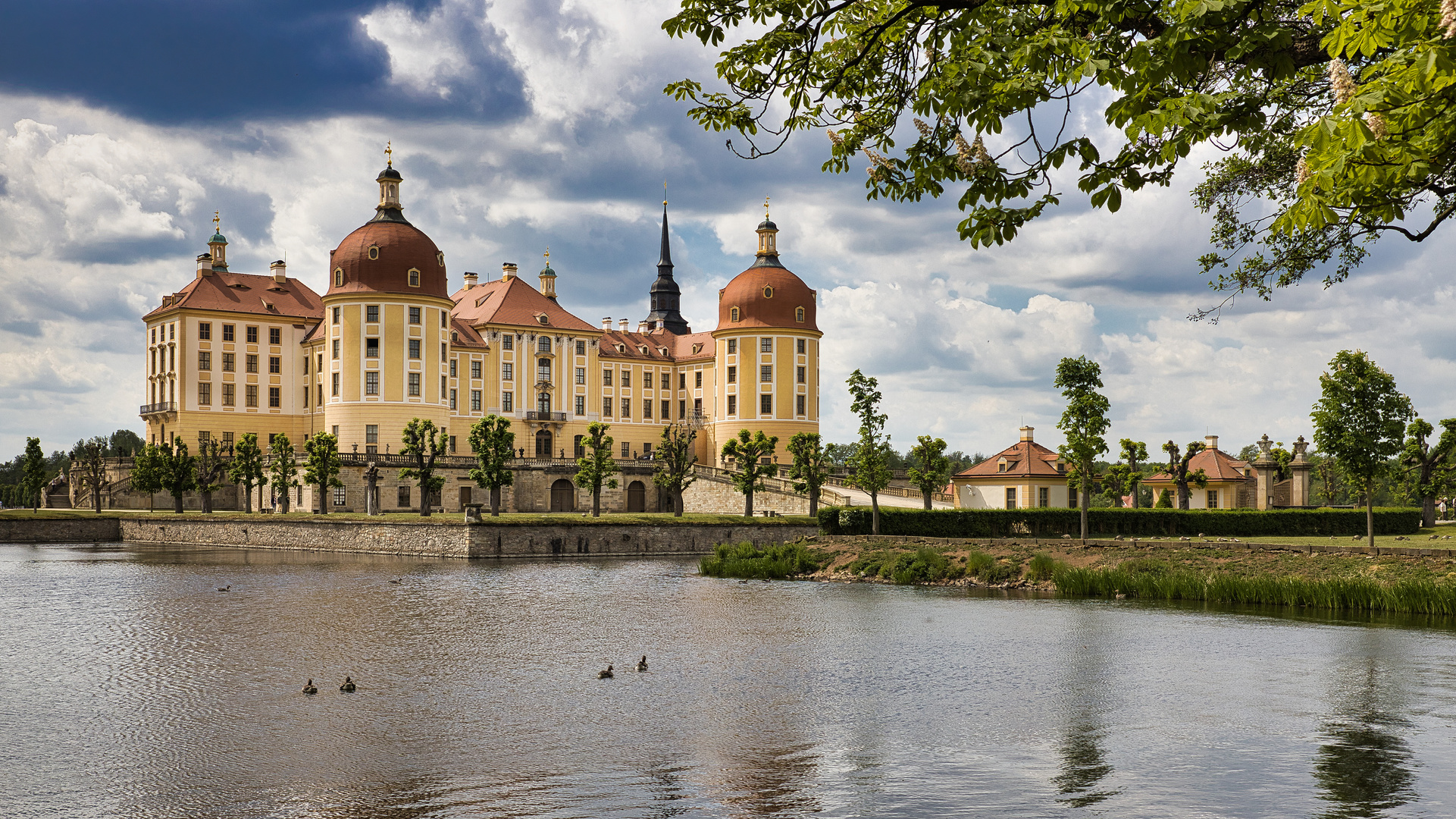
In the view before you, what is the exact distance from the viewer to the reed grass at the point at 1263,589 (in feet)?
87.7

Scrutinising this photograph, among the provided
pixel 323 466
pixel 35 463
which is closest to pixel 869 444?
pixel 323 466

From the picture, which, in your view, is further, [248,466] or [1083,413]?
[248,466]

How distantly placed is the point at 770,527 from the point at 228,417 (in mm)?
43694

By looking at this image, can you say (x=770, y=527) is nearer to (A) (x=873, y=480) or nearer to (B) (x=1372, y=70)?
(A) (x=873, y=480)

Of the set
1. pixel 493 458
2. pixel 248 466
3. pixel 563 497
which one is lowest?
pixel 563 497

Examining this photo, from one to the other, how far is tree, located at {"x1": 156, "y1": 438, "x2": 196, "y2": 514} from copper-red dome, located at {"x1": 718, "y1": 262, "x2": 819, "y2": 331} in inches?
1461

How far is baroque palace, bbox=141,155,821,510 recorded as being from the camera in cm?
7450

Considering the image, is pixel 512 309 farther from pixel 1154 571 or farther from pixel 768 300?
pixel 1154 571

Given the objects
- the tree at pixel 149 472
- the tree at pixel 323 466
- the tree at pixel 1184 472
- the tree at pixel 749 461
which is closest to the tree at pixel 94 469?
the tree at pixel 149 472

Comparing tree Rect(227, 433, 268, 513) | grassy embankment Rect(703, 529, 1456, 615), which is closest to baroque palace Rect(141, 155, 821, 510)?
tree Rect(227, 433, 268, 513)

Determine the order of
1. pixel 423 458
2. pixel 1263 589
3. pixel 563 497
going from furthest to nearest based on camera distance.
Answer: pixel 563 497 < pixel 423 458 < pixel 1263 589

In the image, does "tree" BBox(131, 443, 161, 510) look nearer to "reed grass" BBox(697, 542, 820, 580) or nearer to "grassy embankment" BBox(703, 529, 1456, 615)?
"reed grass" BBox(697, 542, 820, 580)

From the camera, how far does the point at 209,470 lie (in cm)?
7319

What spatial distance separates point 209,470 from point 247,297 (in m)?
16.6
